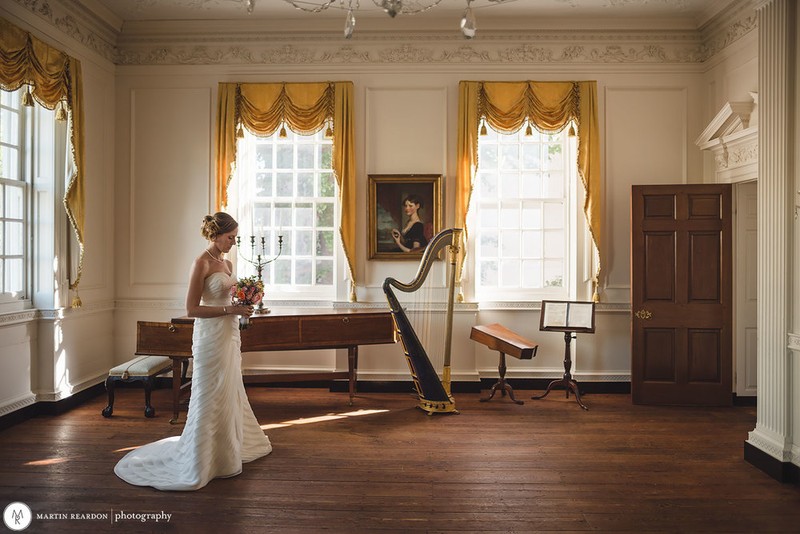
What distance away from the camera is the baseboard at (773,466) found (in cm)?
385

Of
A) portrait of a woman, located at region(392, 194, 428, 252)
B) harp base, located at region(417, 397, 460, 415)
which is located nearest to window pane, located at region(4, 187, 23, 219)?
portrait of a woman, located at region(392, 194, 428, 252)

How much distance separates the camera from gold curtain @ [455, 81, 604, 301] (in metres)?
6.24

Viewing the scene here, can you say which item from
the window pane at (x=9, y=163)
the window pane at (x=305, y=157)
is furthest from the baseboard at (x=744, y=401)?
the window pane at (x=9, y=163)

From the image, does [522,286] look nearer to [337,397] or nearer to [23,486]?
→ [337,397]

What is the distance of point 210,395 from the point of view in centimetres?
380

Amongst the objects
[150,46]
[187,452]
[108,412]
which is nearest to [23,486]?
[187,452]

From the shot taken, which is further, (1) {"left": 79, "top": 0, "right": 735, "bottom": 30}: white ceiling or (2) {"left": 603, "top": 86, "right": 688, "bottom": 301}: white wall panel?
(2) {"left": 603, "top": 86, "right": 688, "bottom": 301}: white wall panel

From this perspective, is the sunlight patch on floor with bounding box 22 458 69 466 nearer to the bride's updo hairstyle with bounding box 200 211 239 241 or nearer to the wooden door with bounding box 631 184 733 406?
the bride's updo hairstyle with bounding box 200 211 239 241

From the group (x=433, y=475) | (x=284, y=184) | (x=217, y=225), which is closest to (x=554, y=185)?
(x=284, y=184)

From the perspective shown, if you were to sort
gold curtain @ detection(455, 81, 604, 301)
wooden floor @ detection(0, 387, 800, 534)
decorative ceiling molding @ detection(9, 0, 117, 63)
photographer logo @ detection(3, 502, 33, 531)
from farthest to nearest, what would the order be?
gold curtain @ detection(455, 81, 604, 301) < decorative ceiling molding @ detection(9, 0, 117, 63) < wooden floor @ detection(0, 387, 800, 534) < photographer logo @ detection(3, 502, 33, 531)

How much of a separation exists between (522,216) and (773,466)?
345cm

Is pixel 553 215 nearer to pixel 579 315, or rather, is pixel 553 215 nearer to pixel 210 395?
pixel 579 315

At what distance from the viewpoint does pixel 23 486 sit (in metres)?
3.69

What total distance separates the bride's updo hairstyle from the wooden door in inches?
157
